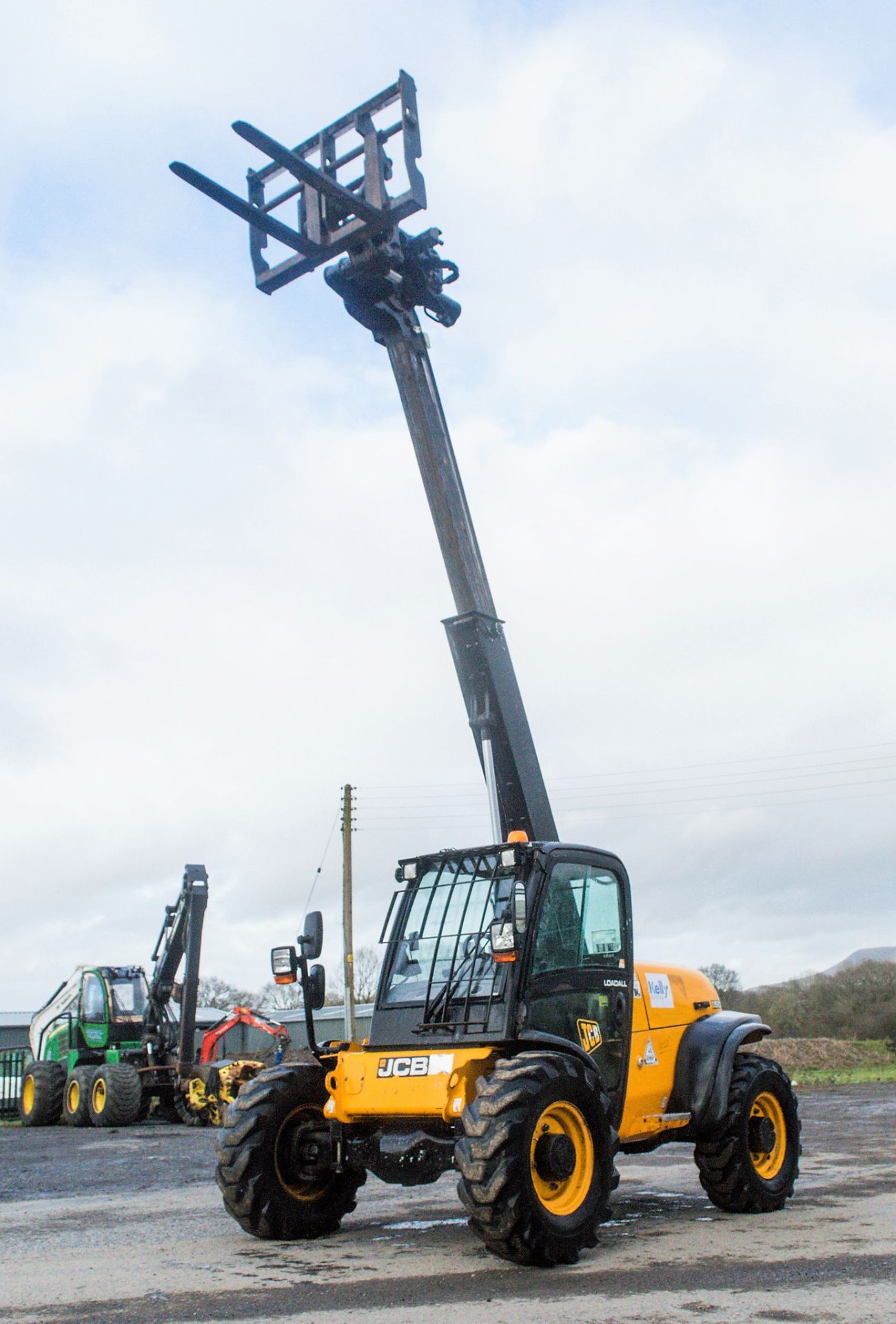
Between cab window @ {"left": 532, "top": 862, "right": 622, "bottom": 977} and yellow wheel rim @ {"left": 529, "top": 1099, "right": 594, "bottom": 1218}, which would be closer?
yellow wheel rim @ {"left": 529, "top": 1099, "right": 594, "bottom": 1218}

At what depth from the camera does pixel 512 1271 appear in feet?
20.1

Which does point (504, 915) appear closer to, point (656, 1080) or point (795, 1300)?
point (656, 1080)

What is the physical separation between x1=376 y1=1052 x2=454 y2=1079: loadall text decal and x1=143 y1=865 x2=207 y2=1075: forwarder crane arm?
41.5 feet

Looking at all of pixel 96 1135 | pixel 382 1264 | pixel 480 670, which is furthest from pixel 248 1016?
pixel 382 1264

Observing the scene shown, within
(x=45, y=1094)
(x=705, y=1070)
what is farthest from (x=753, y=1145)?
(x=45, y=1094)

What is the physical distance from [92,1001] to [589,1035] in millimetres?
15265

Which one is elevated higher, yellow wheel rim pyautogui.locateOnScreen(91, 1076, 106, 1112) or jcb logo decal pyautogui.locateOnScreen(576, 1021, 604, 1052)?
yellow wheel rim pyautogui.locateOnScreen(91, 1076, 106, 1112)

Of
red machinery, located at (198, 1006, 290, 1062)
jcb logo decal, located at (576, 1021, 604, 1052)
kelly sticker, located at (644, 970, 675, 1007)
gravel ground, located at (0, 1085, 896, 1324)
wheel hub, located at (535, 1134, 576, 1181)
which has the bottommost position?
gravel ground, located at (0, 1085, 896, 1324)

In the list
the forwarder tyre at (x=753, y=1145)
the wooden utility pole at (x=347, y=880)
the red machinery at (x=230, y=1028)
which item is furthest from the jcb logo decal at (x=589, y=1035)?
the wooden utility pole at (x=347, y=880)

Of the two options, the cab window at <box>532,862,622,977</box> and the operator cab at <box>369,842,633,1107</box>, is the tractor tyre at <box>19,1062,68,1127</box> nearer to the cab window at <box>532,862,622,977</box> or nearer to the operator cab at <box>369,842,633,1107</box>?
the operator cab at <box>369,842,633,1107</box>

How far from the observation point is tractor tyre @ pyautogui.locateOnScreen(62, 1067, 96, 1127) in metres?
18.7

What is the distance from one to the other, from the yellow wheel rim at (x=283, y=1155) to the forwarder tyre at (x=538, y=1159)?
1.56m

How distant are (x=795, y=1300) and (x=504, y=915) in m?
2.43

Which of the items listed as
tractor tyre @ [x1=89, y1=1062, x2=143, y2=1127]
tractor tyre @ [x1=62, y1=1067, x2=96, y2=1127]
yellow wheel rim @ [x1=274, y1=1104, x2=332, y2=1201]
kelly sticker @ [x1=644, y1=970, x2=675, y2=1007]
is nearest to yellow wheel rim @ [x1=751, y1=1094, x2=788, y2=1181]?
kelly sticker @ [x1=644, y1=970, x2=675, y2=1007]
